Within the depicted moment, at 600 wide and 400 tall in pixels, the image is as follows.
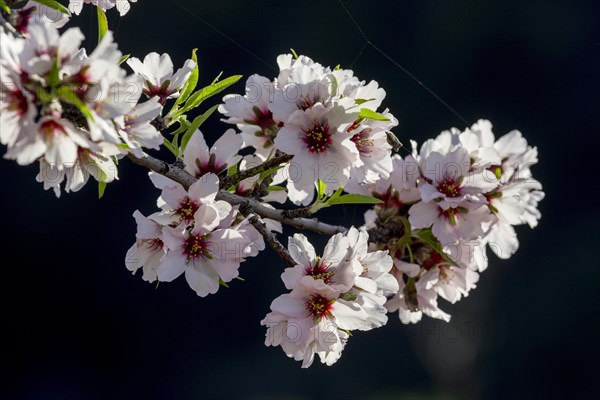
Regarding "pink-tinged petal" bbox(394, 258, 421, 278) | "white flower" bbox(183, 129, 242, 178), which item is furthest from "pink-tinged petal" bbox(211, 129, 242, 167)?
"pink-tinged petal" bbox(394, 258, 421, 278)

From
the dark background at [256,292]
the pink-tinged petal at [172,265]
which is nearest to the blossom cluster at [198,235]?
the pink-tinged petal at [172,265]

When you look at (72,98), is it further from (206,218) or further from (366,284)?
(366,284)

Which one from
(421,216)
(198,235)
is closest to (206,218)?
(198,235)

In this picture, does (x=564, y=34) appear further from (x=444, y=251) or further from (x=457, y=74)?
(x=444, y=251)

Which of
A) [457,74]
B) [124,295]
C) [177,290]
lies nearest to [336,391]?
[177,290]

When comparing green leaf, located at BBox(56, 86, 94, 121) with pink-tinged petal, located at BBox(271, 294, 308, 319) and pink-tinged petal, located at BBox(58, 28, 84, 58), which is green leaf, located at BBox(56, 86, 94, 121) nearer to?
Result: pink-tinged petal, located at BBox(58, 28, 84, 58)

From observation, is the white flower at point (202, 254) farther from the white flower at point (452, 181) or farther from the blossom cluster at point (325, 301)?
the white flower at point (452, 181)

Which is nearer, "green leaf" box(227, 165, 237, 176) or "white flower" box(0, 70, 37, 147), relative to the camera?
"white flower" box(0, 70, 37, 147)
